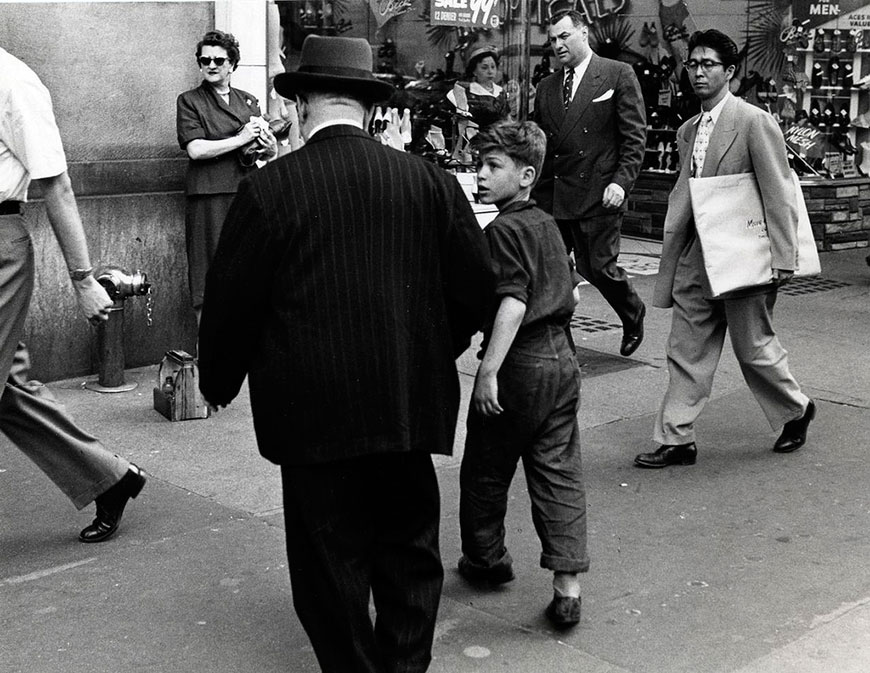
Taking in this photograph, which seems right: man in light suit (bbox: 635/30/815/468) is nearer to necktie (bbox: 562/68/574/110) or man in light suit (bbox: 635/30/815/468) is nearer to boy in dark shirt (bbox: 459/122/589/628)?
necktie (bbox: 562/68/574/110)

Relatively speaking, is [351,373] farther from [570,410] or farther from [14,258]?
[14,258]

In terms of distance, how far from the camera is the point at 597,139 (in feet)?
25.4

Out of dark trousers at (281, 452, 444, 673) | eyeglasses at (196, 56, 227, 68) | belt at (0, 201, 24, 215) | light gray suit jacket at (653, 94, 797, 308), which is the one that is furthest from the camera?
eyeglasses at (196, 56, 227, 68)

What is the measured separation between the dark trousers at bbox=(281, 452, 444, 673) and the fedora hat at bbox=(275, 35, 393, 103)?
937 mm

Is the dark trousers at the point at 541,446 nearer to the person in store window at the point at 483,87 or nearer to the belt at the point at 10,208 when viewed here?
the belt at the point at 10,208

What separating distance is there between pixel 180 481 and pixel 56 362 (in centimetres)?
181

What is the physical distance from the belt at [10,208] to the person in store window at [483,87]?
17.3ft

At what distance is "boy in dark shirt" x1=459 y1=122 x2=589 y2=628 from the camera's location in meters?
4.30

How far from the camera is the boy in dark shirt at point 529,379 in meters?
4.30

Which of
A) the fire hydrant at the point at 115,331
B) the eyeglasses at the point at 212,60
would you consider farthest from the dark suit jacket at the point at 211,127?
the fire hydrant at the point at 115,331

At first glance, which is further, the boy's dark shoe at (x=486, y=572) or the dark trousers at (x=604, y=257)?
the dark trousers at (x=604, y=257)

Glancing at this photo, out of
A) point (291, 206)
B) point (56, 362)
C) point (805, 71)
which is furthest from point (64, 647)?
point (805, 71)

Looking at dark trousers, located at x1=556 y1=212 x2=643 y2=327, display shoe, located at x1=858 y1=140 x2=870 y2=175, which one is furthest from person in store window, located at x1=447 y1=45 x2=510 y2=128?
display shoe, located at x1=858 y1=140 x2=870 y2=175

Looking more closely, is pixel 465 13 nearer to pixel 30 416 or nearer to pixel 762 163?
pixel 762 163
